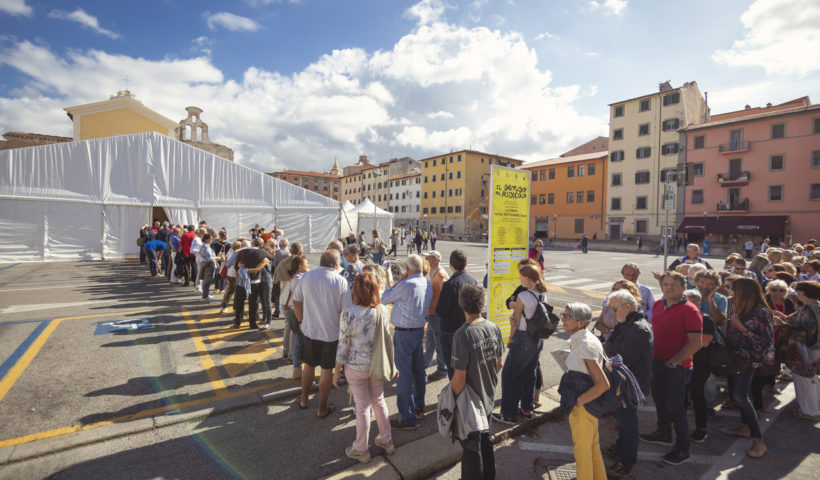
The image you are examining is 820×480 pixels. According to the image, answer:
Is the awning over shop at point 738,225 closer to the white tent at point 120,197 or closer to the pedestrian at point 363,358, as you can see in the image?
the white tent at point 120,197

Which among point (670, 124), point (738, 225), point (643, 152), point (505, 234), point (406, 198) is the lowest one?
point (505, 234)

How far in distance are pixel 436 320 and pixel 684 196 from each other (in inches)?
1818

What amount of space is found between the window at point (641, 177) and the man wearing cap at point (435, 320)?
1885 inches

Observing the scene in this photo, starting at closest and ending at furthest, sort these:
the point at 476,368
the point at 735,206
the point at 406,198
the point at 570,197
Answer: the point at 476,368, the point at 735,206, the point at 570,197, the point at 406,198

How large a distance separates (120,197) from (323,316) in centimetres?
2117

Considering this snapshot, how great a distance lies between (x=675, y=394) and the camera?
3662mm

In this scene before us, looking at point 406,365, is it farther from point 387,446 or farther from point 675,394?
point 675,394

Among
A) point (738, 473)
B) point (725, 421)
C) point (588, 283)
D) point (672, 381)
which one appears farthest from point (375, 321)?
point (588, 283)

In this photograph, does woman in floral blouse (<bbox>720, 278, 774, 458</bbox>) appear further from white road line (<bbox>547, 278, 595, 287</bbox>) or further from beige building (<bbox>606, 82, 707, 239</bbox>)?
beige building (<bbox>606, 82, 707, 239</bbox>)

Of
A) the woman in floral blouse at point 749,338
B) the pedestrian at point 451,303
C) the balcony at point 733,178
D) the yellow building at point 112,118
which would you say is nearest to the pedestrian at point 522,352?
the pedestrian at point 451,303

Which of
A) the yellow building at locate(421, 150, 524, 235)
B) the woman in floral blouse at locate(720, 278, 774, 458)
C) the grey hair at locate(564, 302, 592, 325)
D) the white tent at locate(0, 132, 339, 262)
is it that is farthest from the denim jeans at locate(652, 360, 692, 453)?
the yellow building at locate(421, 150, 524, 235)

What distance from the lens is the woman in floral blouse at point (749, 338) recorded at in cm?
385

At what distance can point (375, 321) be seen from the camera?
3.57 meters

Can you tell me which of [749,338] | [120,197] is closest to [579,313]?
[749,338]
